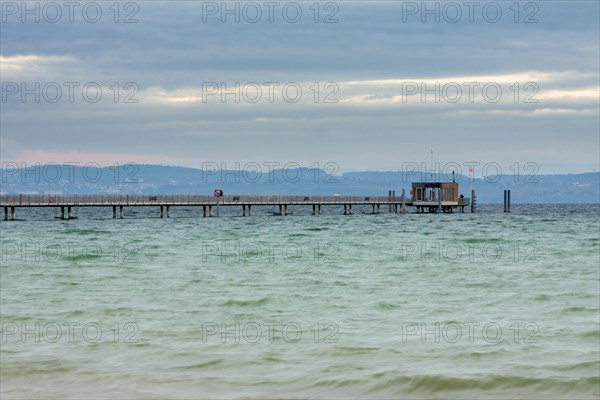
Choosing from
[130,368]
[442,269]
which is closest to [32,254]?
[442,269]

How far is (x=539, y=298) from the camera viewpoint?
28016 mm

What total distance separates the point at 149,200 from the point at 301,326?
285 feet

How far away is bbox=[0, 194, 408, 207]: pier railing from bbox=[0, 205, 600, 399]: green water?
170ft

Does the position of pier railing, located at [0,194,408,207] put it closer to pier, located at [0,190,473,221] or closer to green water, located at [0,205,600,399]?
pier, located at [0,190,473,221]

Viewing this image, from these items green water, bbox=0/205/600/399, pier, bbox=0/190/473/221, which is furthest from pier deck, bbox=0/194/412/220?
green water, bbox=0/205/600/399

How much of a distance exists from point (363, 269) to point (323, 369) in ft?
75.3

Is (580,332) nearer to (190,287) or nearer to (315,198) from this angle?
(190,287)

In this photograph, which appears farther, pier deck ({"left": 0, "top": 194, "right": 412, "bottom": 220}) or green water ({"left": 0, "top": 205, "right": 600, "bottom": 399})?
pier deck ({"left": 0, "top": 194, "right": 412, "bottom": 220})

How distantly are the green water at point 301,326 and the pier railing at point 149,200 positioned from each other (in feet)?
170

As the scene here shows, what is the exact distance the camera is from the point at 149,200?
352 ft

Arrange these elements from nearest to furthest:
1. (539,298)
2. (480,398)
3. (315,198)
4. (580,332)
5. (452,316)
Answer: (480,398)
(580,332)
(452,316)
(539,298)
(315,198)

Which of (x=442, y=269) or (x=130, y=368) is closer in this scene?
(x=130, y=368)

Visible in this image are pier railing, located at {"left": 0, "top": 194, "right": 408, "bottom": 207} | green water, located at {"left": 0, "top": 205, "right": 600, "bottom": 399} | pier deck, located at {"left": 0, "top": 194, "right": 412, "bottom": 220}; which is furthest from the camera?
pier deck, located at {"left": 0, "top": 194, "right": 412, "bottom": 220}

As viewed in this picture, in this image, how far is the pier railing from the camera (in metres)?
96.2
